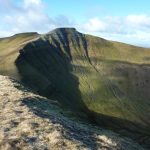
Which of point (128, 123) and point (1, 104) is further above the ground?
point (1, 104)

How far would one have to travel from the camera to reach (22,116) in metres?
28.7

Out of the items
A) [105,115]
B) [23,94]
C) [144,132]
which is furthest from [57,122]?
[105,115]

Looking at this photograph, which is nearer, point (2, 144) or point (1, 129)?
point (2, 144)

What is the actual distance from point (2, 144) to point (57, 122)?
6687mm

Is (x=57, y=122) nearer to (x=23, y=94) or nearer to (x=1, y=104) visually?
(x=1, y=104)

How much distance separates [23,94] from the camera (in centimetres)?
3622

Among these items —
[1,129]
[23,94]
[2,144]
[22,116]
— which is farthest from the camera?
[23,94]

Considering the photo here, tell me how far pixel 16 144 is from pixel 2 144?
851 mm

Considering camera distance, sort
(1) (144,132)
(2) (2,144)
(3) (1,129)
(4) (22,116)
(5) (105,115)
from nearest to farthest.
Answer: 1. (2) (2,144)
2. (3) (1,129)
3. (4) (22,116)
4. (1) (144,132)
5. (5) (105,115)

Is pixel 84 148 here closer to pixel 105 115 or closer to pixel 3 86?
pixel 3 86

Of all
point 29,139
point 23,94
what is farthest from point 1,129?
point 23,94

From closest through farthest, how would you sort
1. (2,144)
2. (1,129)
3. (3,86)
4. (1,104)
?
(2,144) → (1,129) → (1,104) → (3,86)

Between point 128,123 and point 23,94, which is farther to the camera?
point 128,123

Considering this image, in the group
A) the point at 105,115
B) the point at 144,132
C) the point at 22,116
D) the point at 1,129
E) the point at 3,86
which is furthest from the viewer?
the point at 105,115
